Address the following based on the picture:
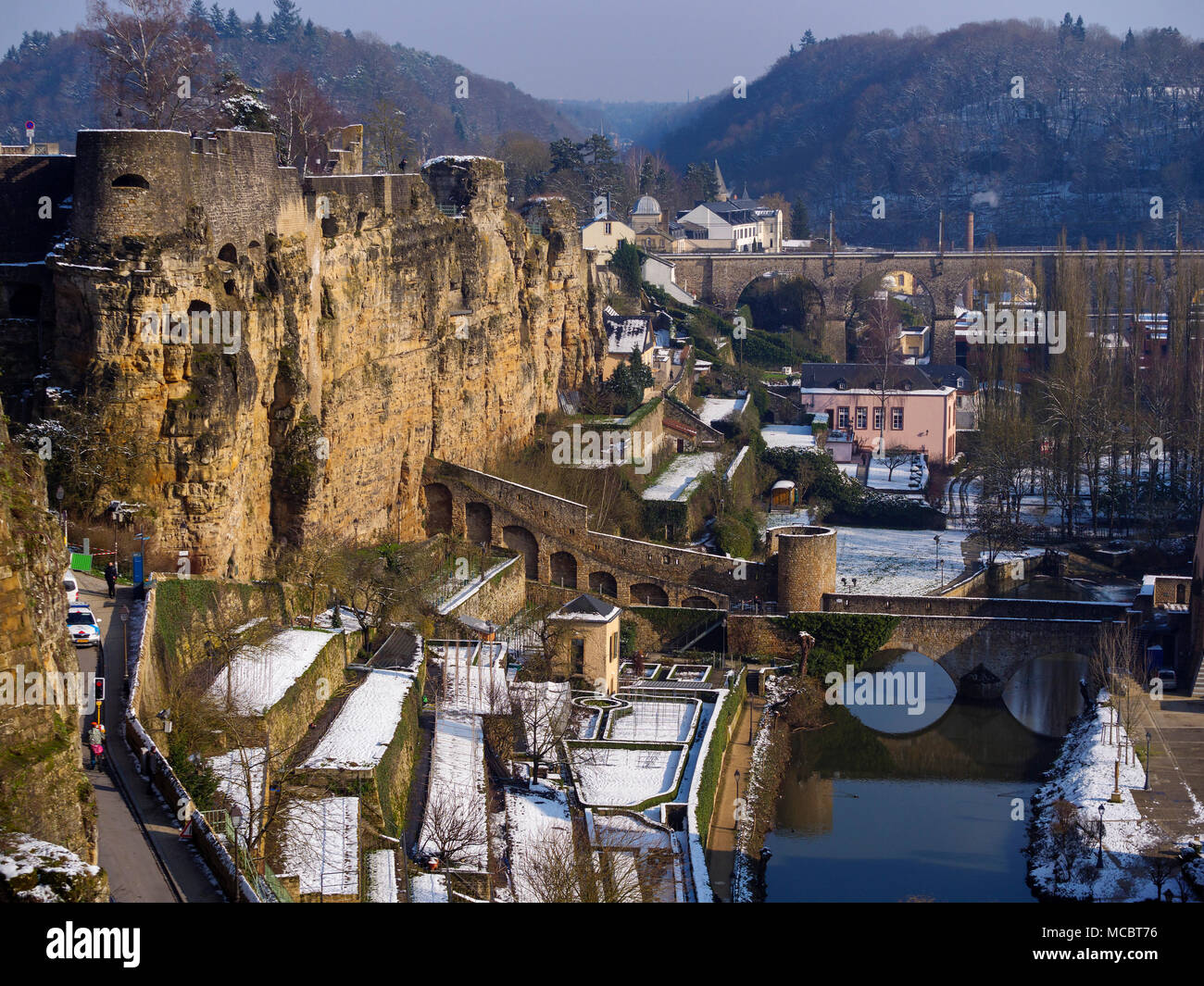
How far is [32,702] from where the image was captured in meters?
15.4

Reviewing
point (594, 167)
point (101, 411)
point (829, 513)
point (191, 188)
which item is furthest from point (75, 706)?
point (594, 167)

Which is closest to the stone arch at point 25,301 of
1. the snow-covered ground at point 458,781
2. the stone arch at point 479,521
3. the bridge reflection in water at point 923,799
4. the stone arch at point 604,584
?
the snow-covered ground at point 458,781

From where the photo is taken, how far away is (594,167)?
307ft

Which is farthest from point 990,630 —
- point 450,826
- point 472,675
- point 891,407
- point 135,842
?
point 135,842

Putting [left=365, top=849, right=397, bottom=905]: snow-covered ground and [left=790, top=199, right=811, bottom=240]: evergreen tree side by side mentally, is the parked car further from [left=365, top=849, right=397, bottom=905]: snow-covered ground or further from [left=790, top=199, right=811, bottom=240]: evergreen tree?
[left=790, top=199, right=811, bottom=240]: evergreen tree

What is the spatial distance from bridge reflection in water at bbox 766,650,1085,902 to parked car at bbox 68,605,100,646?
42.4ft

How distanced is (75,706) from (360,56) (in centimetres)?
14306

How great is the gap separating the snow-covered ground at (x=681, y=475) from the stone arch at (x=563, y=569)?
17.5ft

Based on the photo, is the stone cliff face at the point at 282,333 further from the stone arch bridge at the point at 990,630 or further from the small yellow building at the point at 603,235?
the small yellow building at the point at 603,235

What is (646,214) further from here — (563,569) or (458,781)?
(458,781)

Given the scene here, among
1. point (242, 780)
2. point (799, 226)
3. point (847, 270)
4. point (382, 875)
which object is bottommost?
point (382, 875)

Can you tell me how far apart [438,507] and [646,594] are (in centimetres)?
604

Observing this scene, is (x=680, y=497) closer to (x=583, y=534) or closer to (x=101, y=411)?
(x=583, y=534)
